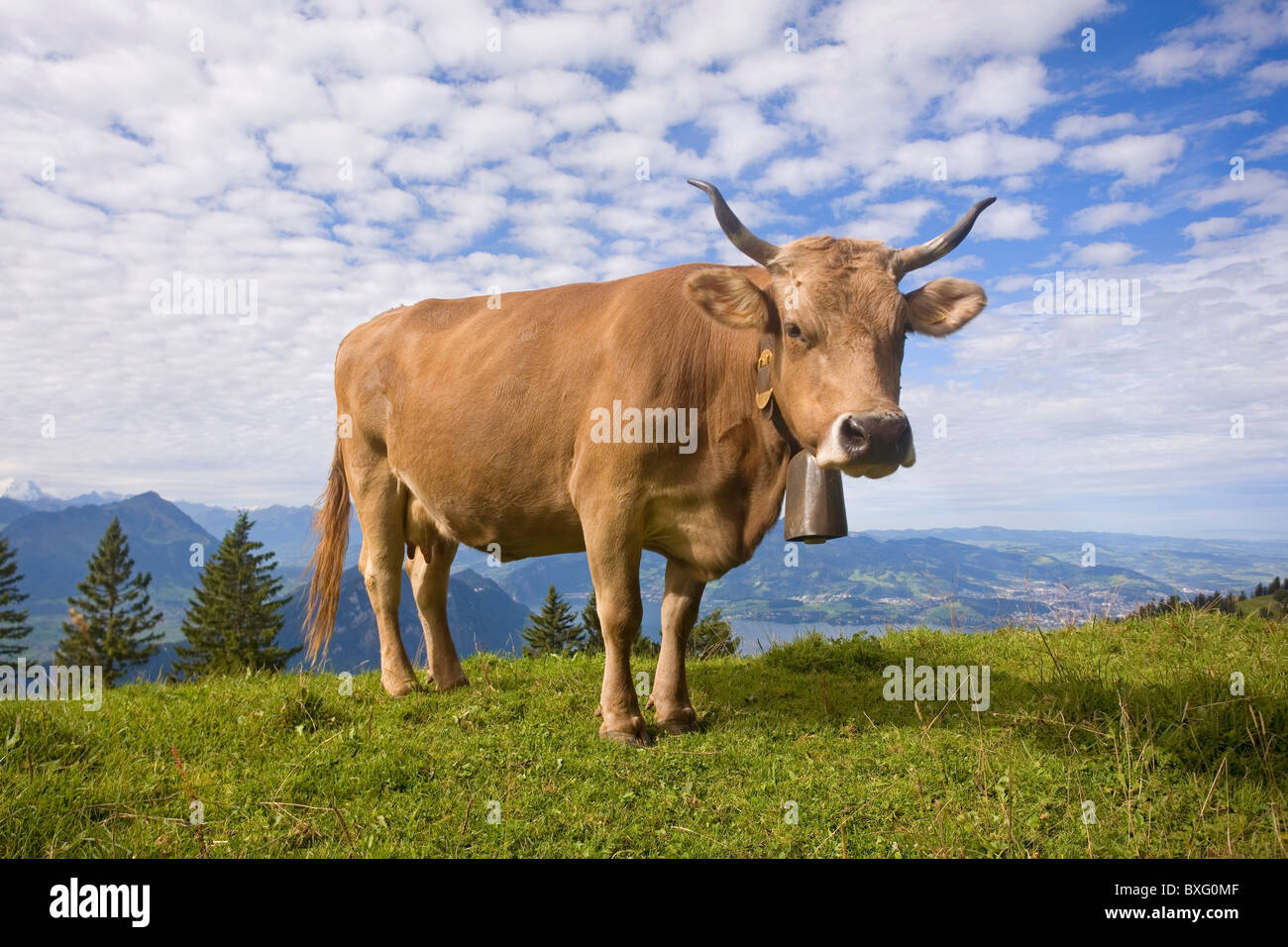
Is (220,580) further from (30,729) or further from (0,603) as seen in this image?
(30,729)

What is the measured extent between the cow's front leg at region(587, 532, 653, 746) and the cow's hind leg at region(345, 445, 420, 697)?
266 centimetres

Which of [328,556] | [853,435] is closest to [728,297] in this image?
[853,435]

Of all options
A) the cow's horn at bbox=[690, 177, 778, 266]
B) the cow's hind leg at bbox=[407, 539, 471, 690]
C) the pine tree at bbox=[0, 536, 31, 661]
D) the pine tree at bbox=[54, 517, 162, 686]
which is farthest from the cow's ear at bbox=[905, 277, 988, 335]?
the pine tree at bbox=[0, 536, 31, 661]

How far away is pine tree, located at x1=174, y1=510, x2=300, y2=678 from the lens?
171 feet

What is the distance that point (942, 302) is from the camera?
18.9ft

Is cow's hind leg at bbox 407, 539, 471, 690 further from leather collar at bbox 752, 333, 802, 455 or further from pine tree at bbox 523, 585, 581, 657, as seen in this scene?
pine tree at bbox 523, 585, 581, 657

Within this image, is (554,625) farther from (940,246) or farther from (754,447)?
(940,246)

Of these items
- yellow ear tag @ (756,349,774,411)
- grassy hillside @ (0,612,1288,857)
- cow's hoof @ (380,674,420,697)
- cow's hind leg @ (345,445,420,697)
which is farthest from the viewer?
cow's hind leg @ (345,445,420,697)

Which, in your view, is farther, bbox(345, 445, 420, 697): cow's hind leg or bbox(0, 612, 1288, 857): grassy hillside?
bbox(345, 445, 420, 697): cow's hind leg

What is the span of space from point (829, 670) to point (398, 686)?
4310 millimetres

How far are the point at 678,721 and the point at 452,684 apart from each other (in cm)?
257

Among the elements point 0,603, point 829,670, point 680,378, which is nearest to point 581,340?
point 680,378

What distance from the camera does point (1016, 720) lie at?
19.4 feet

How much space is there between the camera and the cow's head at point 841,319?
4695 mm
